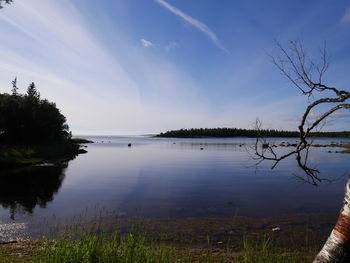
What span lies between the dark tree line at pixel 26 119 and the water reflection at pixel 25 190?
27216mm

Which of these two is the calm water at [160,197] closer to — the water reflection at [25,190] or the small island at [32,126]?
the water reflection at [25,190]

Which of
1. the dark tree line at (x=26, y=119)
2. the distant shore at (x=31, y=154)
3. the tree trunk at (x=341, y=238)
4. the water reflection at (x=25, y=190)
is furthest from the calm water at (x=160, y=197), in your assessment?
the dark tree line at (x=26, y=119)

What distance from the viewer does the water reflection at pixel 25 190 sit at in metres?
16.9

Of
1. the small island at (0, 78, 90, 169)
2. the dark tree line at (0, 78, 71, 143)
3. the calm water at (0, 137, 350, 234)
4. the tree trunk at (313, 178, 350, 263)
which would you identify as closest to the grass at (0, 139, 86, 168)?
the small island at (0, 78, 90, 169)

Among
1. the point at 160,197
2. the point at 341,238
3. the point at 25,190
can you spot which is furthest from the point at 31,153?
the point at 341,238

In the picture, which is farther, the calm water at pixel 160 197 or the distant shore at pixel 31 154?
the distant shore at pixel 31 154

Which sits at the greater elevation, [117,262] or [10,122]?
[10,122]

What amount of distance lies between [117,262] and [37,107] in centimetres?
6061

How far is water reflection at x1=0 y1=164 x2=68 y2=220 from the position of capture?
55.4 feet

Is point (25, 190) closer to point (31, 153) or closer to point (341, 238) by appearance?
point (341, 238)

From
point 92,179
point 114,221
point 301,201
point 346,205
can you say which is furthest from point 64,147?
point 346,205

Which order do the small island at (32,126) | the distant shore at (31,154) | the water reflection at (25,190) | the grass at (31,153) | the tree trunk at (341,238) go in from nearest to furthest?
the tree trunk at (341,238), the water reflection at (25,190), the distant shore at (31,154), the grass at (31,153), the small island at (32,126)

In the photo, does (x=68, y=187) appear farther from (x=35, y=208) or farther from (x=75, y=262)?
(x=75, y=262)

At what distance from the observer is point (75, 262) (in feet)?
19.6
